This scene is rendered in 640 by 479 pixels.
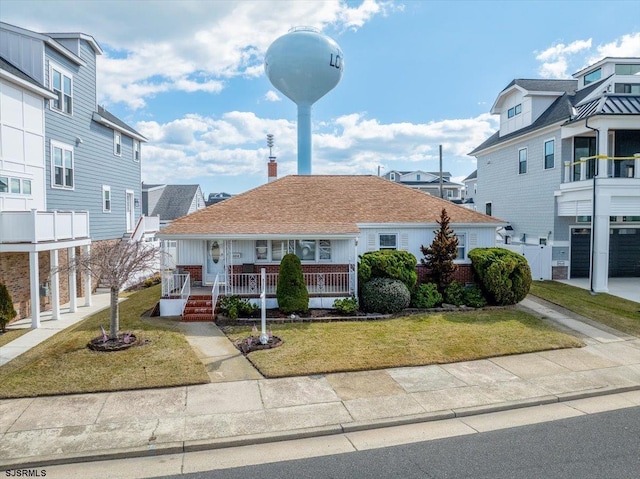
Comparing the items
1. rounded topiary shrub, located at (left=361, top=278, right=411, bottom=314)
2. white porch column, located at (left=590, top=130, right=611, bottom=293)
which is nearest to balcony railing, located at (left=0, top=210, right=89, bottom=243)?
rounded topiary shrub, located at (left=361, top=278, right=411, bottom=314)

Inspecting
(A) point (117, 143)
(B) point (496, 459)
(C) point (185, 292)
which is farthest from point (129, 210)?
(B) point (496, 459)

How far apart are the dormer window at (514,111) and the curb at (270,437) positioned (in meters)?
20.4

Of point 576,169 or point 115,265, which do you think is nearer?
point 115,265

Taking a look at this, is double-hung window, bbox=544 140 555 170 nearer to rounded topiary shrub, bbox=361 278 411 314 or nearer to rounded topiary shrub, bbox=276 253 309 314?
rounded topiary shrub, bbox=361 278 411 314

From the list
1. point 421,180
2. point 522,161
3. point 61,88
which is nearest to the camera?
point 61,88

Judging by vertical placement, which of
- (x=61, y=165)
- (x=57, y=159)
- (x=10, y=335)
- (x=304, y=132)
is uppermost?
(x=304, y=132)

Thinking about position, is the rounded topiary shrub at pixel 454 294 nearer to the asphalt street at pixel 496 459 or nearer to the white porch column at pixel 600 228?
the white porch column at pixel 600 228

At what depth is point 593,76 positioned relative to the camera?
22672mm

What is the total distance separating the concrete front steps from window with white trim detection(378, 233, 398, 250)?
7218 millimetres

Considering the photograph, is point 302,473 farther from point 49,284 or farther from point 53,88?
point 53,88

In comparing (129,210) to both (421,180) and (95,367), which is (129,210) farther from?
(421,180)

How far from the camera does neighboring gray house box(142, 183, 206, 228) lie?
40.3 m

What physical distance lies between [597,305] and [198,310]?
1452cm

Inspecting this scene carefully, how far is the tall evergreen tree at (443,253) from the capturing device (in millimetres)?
16734
